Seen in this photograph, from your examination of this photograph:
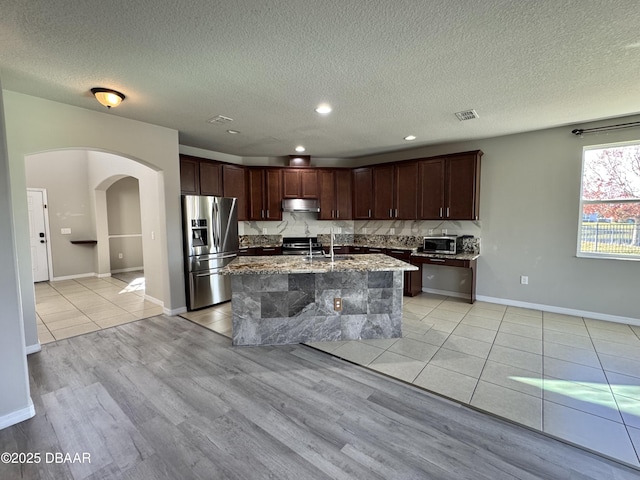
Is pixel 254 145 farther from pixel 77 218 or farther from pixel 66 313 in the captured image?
pixel 77 218

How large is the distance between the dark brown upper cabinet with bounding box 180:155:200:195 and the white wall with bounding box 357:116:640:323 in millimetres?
4339

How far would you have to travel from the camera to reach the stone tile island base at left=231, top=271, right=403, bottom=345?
10.1ft

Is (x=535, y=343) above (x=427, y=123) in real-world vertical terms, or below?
below

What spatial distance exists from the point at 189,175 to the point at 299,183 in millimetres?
2016

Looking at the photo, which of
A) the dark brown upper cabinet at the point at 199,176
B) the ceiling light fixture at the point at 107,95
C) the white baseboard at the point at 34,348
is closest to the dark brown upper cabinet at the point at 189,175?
the dark brown upper cabinet at the point at 199,176

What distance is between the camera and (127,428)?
6.31 ft

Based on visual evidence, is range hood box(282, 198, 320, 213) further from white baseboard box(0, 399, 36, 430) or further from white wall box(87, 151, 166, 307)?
white baseboard box(0, 399, 36, 430)

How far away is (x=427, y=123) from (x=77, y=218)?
7891 mm

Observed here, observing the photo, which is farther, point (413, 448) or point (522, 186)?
point (522, 186)

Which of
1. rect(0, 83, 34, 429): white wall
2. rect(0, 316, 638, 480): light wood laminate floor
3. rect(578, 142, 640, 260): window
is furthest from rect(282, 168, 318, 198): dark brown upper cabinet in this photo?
rect(578, 142, 640, 260): window

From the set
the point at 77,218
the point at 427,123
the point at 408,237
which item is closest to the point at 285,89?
the point at 427,123

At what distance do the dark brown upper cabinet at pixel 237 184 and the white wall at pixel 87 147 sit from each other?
1.06 meters

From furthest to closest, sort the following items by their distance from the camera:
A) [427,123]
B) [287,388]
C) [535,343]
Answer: [427,123] → [535,343] → [287,388]

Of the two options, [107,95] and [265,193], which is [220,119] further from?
[265,193]
